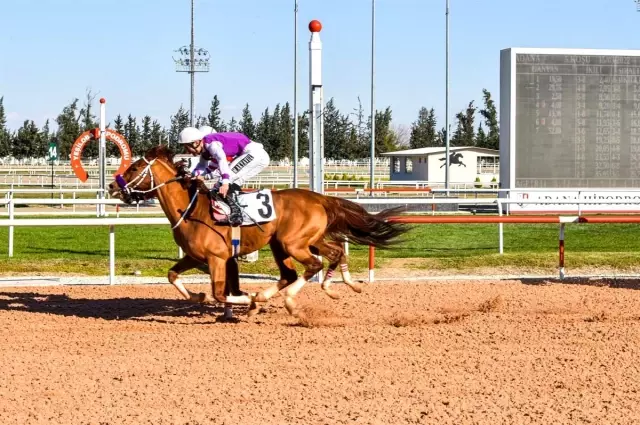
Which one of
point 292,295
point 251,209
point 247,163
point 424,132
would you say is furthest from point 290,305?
point 424,132

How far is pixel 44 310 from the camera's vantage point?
9.02m

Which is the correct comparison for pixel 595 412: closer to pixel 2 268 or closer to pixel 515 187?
pixel 2 268

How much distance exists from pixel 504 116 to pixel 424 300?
10807 millimetres

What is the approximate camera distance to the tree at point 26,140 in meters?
54.5

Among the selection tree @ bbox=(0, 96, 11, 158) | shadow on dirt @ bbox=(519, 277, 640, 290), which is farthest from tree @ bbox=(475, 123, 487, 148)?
shadow on dirt @ bbox=(519, 277, 640, 290)

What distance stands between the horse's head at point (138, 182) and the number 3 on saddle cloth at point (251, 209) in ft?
1.71

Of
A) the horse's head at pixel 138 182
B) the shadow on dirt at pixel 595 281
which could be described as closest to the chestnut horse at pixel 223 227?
the horse's head at pixel 138 182

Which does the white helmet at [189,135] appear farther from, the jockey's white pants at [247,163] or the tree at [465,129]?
the tree at [465,129]

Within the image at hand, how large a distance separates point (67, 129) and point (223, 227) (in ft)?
151

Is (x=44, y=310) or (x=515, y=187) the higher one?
(x=515, y=187)

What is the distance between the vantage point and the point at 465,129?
64.1m

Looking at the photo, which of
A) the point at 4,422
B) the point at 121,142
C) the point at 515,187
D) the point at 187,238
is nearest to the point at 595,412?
the point at 4,422

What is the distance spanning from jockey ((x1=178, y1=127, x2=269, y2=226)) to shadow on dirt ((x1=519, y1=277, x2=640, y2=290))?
13.2 ft

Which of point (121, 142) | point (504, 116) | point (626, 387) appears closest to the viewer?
point (626, 387)
